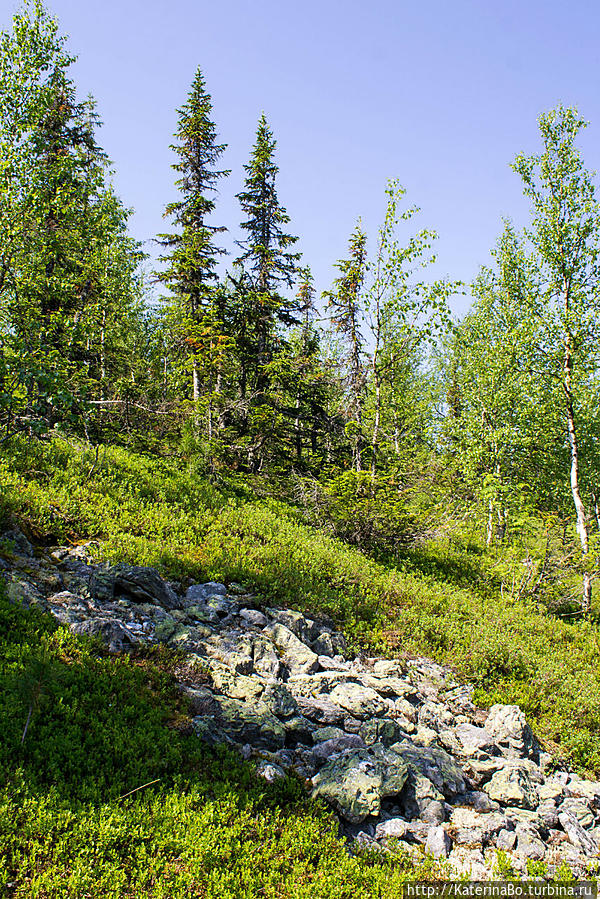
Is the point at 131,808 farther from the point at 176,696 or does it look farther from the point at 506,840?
the point at 506,840

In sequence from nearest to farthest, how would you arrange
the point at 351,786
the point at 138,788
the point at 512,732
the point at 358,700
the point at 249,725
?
the point at 138,788
the point at 351,786
the point at 249,725
the point at 358,700
the point at 512,732

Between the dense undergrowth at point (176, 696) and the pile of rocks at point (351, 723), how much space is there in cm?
47

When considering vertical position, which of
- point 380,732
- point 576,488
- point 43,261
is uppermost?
point 43,261

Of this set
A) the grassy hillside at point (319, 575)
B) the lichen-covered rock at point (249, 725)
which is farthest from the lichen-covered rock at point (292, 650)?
the lichen-covered rock at point (249, 725)

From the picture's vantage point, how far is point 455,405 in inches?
1662

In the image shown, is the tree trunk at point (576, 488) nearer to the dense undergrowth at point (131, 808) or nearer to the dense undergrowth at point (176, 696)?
the dense undergrowth at point (176, 696)

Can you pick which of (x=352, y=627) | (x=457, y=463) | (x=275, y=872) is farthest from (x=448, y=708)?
(x=457, y=463)

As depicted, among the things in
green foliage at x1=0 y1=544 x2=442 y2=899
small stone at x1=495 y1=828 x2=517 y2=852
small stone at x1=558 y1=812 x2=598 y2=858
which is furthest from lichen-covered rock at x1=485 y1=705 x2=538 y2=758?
green foliage at x1=0 y1=544 x2=442 y2=899

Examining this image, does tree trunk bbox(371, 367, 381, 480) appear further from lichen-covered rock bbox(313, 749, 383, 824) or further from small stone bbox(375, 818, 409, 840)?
small stone bbox(375, 818, 409, 840)

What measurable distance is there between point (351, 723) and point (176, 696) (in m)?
2.71

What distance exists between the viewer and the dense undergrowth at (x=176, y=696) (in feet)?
14.6

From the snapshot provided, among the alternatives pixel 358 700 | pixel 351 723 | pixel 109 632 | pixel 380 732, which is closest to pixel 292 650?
pixel 358 700

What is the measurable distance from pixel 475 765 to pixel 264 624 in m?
4.15

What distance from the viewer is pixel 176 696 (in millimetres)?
6629
